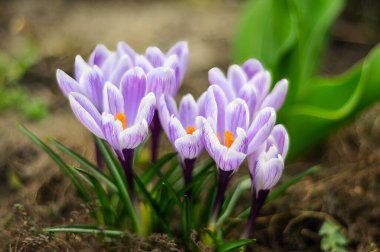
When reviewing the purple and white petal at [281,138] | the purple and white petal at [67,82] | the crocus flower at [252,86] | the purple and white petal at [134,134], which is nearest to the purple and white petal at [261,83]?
the crocus flower at [252,86]

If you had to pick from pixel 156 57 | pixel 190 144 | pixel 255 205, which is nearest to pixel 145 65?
pixel 156 57

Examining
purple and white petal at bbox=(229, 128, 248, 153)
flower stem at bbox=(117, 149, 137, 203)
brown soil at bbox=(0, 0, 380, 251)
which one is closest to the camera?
purple and white petal at bbox=(229, 128, 248, 153)

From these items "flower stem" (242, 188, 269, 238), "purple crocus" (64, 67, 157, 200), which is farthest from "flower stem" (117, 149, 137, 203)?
"flower stem" (242, 188, 269, 238)

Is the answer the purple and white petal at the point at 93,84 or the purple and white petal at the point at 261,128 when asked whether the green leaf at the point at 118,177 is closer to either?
the purple and white petal at the point at 93,84

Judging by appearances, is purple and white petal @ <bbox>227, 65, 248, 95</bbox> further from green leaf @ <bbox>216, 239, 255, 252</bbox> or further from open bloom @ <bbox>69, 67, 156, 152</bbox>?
green leaf @ <bbox>216, 239, 255, 252</bbox>

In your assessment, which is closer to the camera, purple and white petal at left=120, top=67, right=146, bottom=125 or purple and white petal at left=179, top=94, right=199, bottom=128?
purple and white petal at left=120, top=67, right=146, bottom=125

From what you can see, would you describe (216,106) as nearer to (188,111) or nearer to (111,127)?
(188,111)

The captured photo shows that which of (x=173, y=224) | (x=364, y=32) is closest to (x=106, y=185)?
(x=173, y=224)
